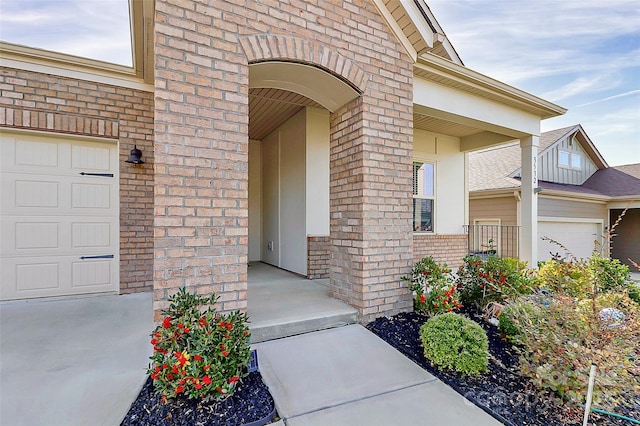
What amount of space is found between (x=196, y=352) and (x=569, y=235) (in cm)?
Answer: 1271

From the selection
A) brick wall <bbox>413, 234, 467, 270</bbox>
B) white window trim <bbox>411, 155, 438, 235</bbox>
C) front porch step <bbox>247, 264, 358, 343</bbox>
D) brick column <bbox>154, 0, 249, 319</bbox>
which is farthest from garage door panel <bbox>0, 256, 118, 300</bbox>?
white window trim <bbox>411, 155, 438, 235</bbox>

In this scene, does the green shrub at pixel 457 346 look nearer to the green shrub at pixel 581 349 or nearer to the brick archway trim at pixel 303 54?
the green shrub at pixel 581 349

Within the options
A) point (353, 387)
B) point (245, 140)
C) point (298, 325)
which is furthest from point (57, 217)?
point (353, 387)

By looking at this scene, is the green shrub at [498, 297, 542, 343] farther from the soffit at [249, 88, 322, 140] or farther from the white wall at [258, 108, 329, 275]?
the soffit at [249, 88, 322, 140]

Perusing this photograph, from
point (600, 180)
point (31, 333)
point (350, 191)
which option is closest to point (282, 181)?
point (350, 191)

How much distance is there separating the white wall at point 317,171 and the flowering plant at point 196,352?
11.4 feet

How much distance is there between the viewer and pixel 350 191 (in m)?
3.70

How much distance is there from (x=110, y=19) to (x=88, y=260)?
3653 millimetres

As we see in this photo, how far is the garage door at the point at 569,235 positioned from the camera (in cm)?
950

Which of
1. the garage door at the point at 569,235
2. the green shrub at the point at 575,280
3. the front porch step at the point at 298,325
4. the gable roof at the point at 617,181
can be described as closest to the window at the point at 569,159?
the gable roof at the point at 617,181

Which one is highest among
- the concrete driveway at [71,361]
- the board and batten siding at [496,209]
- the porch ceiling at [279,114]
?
the porch ceiling at [279,114]

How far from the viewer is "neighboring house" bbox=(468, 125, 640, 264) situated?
9.59 metres

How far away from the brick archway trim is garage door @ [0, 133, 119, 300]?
3204 mm

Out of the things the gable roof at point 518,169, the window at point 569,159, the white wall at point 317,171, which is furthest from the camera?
the window at point 569,159
